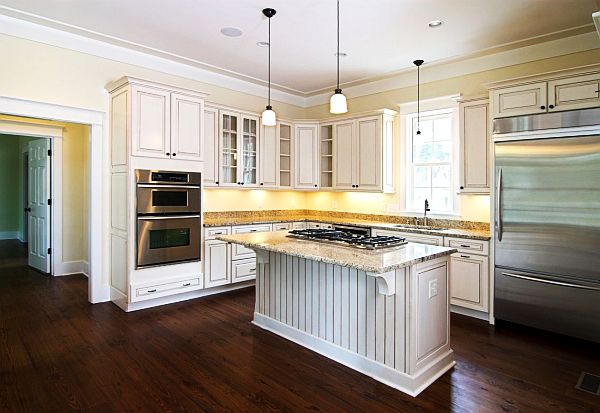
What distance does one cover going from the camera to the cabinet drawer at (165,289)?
162 inches

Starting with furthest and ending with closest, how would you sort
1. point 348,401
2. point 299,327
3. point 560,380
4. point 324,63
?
point 324,63
point 299,327
point 560,380
point 348,401

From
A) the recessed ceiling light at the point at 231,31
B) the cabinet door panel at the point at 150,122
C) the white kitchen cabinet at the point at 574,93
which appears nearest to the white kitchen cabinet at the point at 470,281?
the white kitchen cabinet at the point at 574,93

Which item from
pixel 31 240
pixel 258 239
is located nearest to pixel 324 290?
pixel 258 239

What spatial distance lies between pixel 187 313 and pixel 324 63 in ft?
11.2

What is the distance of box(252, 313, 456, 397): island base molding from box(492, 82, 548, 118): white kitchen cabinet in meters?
2.37

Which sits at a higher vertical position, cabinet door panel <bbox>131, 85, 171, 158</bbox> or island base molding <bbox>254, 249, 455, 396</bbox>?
cabinet door panel <bbox>131, 85, 171, 158</bbox>

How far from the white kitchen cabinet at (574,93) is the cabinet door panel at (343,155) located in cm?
255

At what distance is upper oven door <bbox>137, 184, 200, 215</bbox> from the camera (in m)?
4.10

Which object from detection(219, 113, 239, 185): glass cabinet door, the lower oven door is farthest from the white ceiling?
the lower oven door

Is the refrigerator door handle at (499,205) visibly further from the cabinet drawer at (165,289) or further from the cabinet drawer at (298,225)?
the cabinet drawer at (165,289)

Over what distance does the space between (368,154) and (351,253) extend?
2940 millimetres

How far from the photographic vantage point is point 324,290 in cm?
306

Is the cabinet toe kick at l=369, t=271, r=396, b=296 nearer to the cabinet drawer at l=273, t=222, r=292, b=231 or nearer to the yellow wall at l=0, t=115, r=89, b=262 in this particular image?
the cabinet drawer at l=273, t=222, r=292, b=231

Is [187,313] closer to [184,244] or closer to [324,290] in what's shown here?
[184,244]
